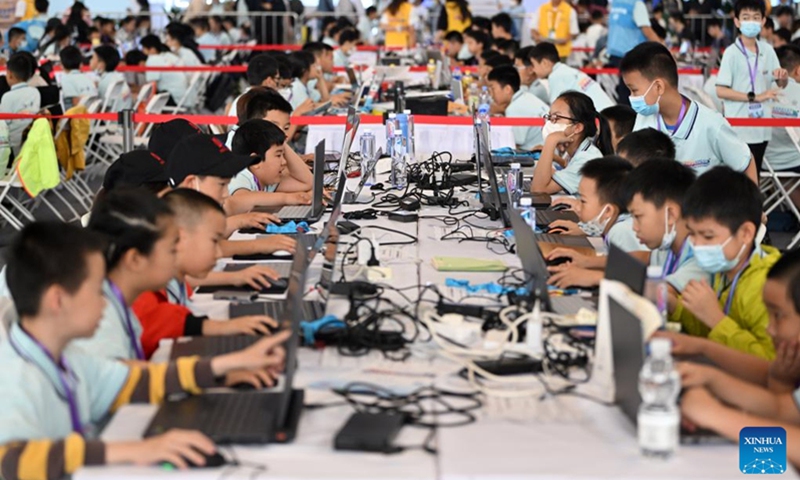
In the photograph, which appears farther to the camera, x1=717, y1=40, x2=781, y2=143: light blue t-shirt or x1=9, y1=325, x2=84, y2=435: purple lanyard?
x1=717, y1=40, x2=781, y2=143: light blue t-shirt

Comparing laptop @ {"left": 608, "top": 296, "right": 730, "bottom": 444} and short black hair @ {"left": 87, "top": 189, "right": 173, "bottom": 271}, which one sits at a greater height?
short black hair @ {"left": 87, "top": 189, "right": 173, "bottom": 271}

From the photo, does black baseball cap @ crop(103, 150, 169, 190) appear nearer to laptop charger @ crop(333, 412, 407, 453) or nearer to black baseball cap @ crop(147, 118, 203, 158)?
black baseball cap @ crop(147, 118, 203, 158)

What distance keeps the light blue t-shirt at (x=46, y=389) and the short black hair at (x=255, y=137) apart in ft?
7.80

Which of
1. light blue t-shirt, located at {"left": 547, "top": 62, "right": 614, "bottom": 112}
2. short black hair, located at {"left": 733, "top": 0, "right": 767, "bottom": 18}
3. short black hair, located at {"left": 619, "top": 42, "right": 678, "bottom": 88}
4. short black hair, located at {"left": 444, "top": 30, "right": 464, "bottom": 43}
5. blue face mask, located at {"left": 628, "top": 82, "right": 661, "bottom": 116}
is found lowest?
light blue t-shirt, located at {"left": 547, "top": 62, "right": 614, "bottom": 112}

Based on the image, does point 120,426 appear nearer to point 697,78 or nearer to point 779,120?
point 779,120

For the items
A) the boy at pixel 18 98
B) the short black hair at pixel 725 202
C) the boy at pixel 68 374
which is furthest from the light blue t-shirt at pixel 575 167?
the boy at pixel 18 98

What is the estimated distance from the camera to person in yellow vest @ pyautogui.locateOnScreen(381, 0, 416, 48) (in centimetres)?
1454

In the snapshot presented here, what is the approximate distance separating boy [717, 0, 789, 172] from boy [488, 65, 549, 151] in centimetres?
110

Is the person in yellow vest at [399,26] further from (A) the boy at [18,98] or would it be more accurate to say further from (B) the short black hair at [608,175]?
(B) the short black hair at [608,175]

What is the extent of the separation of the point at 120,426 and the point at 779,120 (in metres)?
5.15

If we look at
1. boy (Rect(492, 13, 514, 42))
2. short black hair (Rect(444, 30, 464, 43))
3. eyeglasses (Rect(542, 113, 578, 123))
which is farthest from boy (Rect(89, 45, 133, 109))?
eyeglasses (Rect(542, 113, 578, 123))

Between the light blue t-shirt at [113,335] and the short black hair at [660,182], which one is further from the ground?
the short black hair at [660,182]

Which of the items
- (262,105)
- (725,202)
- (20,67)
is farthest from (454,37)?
(725,202)

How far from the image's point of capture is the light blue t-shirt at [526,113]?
7.29m
